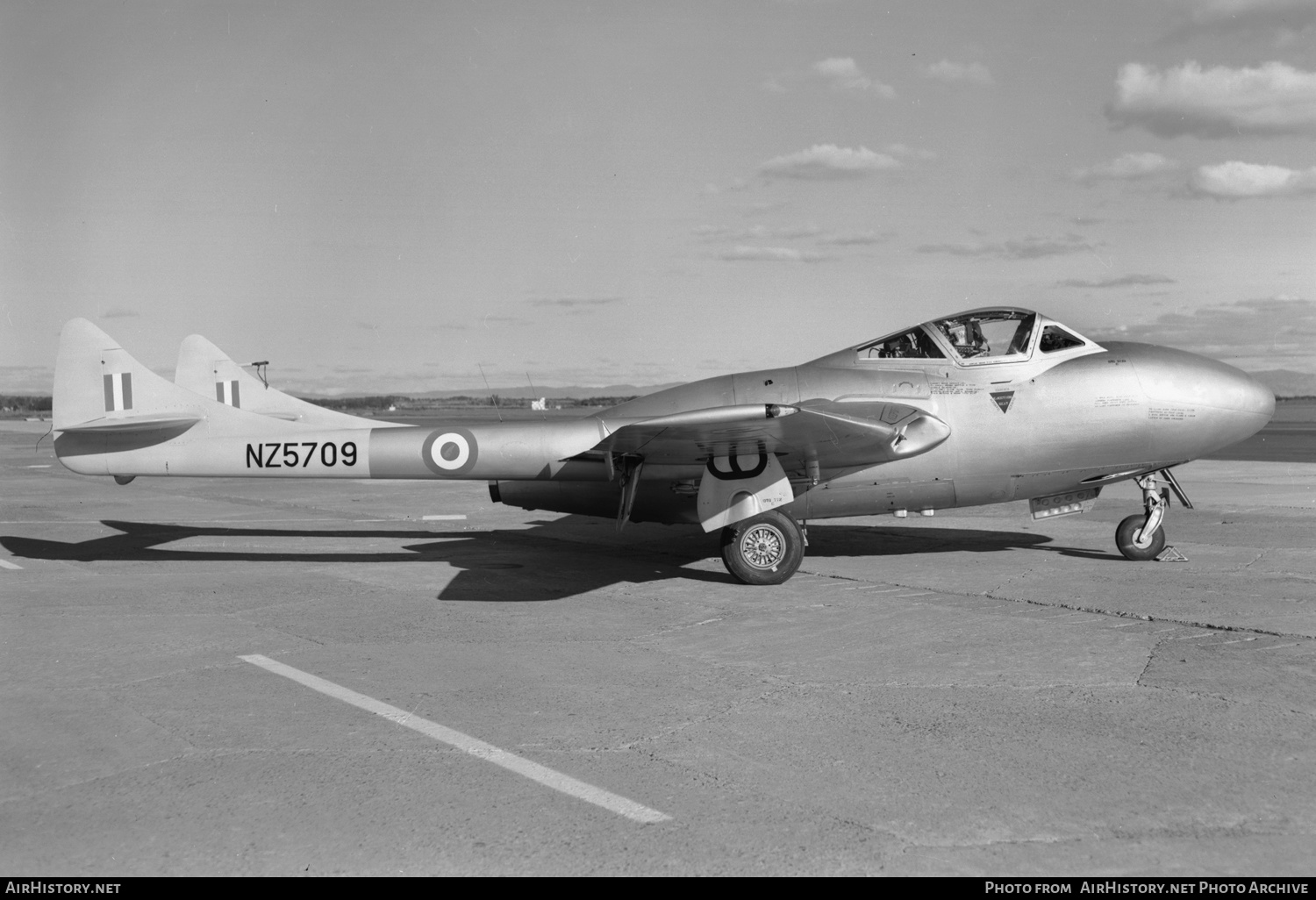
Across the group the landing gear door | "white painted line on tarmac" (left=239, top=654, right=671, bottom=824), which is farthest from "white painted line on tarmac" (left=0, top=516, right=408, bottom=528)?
"white painted line on tarmac" (left=239, top=654, right=671, bottom=824)

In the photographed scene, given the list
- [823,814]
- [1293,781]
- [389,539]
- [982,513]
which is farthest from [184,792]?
[982,513]

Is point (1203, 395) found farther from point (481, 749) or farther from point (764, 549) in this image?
point (481, 749)

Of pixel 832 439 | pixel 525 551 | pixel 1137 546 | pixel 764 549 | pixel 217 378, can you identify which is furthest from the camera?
pixel 217 378

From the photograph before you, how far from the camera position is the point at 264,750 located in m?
5.33

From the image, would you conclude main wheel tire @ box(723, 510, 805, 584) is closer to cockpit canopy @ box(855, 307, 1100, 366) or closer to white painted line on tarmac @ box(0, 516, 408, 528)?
cockpit canopy @ box(855, 307, 1100, 366)

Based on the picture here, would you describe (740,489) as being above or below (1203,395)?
below

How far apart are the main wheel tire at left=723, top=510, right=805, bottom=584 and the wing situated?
2.47ft

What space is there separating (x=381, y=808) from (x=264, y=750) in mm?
1159

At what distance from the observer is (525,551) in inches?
505

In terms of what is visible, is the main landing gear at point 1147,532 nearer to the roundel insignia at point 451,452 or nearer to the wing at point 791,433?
the wing at point 791,433

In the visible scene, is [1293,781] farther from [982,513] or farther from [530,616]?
[982,513]

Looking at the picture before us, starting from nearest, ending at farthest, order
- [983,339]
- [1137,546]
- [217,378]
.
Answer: [983,339]
[1137,546]
[217,378]

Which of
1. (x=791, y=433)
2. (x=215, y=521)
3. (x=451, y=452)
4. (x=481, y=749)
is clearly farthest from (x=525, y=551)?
(x=481, y=749)

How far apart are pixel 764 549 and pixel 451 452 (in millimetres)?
3492
